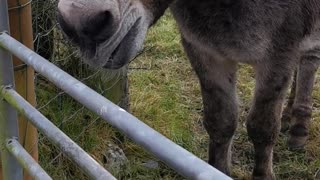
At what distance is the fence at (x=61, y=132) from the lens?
86cm

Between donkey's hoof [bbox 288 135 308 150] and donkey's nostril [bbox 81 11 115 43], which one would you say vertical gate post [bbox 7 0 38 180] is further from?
donkey's hoof [bbox 288 135 308 150]

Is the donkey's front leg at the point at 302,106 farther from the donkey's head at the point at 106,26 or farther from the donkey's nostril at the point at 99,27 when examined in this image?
the donkey's nostril at the point at 99,27

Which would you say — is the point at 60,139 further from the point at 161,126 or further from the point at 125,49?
the point at 161,126

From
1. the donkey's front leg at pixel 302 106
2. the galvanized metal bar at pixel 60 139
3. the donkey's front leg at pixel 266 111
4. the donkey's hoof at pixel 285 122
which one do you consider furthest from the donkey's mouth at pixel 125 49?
the donkey's hoof at pixel 285 122

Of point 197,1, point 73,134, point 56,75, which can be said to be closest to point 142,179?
point 73,134

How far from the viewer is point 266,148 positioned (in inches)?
103

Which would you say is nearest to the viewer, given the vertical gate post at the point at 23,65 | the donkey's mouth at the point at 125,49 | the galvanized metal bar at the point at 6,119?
the donkey's mouth at the point at 125,49

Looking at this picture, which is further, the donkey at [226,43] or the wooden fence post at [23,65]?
the wooden fence post at [23,65]

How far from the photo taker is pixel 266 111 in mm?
2465

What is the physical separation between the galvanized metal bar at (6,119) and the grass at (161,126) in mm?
546

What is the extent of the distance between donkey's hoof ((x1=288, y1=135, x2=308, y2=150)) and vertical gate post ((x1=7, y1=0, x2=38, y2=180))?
156cm

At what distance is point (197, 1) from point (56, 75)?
1029 millimetres


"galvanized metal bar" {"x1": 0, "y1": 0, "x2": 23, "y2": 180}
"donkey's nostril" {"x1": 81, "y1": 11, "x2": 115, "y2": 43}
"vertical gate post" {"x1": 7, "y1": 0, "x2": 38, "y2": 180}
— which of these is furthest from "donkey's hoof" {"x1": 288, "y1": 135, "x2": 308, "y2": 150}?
"donkey's nostril" {"x1": 81, "y1": 11, "x2": 115, "y2": 43}

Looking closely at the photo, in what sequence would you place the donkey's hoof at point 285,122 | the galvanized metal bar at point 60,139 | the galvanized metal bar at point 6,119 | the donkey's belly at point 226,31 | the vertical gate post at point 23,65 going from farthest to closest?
the donkey's hoof at point 285,122 → the donkey's belly at point 226,31 → the vertical gate post at point 23,65 → the galvanized metal bar at point 6,119 → the galvanized metal bar at point 60,139
